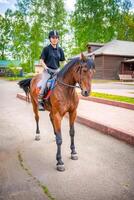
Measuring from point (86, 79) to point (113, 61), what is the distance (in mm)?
43199

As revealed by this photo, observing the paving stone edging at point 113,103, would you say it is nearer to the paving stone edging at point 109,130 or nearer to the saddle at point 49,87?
the paving stone edging at point 109,130

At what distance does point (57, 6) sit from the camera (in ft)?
173

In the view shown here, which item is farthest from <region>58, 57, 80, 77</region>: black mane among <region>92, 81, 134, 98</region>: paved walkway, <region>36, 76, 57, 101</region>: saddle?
<region>92, 81, 134, 98</region>: paved walkway

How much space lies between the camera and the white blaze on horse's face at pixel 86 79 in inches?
183

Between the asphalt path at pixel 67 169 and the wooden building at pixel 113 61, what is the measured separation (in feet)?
130

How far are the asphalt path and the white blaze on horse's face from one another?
4.59 feet

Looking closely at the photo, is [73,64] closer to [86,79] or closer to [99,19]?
[86,79]

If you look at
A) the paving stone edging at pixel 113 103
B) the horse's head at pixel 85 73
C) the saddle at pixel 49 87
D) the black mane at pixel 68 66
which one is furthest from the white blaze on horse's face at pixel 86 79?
the paving stone edging at pixel 113 103

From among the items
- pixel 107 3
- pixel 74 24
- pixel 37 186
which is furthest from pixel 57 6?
pixel 37 186

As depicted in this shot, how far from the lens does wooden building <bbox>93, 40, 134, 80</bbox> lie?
4597cm

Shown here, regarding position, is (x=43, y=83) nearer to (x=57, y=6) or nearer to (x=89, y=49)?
(x=89, y=49)

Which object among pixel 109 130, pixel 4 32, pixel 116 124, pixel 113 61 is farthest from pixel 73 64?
pixel 4 32

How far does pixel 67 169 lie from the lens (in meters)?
4.83

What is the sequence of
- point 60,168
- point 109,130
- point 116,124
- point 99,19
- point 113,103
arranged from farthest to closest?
point 99,19, point 113,103, point 116,124, point 109,130, point 60,168
